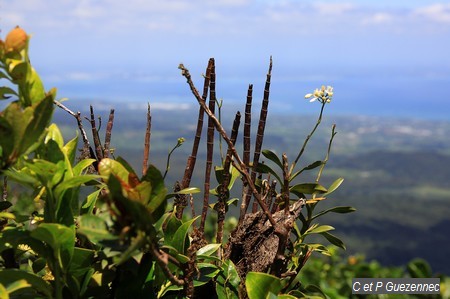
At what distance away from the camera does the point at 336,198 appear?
8212cm

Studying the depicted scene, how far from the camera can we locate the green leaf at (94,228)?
28.4 inches

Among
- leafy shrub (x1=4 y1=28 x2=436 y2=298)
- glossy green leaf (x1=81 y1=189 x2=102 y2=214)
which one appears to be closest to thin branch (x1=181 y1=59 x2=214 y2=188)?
leafy shrub (x1=4 y1=28 x2=436 y2=298)

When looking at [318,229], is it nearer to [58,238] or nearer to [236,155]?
[236,155]

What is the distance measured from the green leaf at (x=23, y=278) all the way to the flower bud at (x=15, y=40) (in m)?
0.36

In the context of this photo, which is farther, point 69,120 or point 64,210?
point 69,120

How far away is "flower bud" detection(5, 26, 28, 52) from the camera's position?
2.52ft

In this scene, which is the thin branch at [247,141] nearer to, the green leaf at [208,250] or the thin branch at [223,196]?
the thin branch at [223,196]

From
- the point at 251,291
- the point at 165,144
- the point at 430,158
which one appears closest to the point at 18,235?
the point at 251,291

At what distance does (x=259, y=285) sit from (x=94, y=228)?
417 millimetres

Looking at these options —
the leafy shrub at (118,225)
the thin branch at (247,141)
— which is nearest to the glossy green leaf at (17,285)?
the leafy shrub at (118,225)

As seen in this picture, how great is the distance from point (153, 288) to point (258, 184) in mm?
454

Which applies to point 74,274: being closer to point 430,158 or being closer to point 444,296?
point 444,296

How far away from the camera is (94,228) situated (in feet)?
2.40

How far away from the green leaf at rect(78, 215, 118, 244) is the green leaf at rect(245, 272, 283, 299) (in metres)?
0.38
